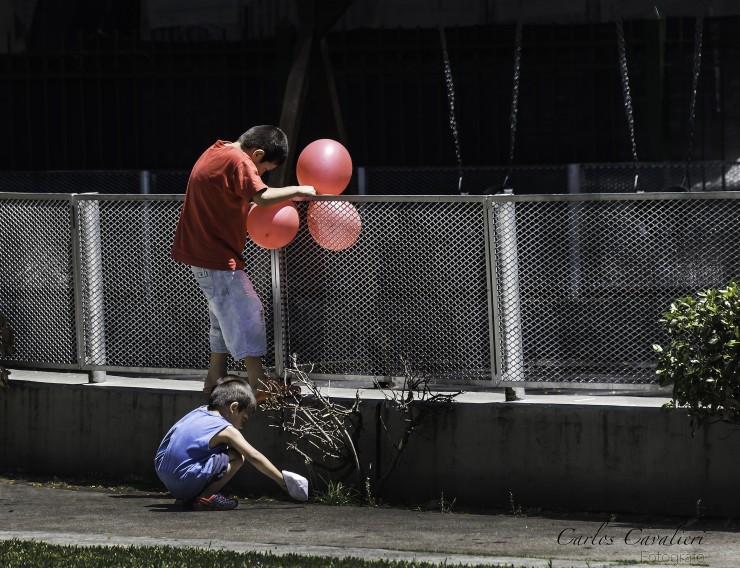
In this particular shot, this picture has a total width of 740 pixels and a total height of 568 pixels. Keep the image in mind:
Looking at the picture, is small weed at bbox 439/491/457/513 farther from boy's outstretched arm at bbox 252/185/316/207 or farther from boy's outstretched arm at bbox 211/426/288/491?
boy's outstretched arm at bbox 252/185/316/207

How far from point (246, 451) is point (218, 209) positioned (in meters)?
1.48

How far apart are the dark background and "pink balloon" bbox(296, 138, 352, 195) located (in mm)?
7523

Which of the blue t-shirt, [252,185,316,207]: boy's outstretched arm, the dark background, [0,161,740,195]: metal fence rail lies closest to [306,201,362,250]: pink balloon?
[252,185,316,207]: boy's outstretched arm

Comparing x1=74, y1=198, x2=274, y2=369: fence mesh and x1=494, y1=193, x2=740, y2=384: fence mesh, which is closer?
x1=494, y1=193, x2=740, y2=384: fence mesh

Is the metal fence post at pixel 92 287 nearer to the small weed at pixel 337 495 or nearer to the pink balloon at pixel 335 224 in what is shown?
the pink balloon at pixel 335 224

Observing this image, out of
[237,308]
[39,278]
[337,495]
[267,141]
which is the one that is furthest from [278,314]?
[39,278]

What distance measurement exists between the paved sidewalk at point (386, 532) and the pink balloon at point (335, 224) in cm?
156

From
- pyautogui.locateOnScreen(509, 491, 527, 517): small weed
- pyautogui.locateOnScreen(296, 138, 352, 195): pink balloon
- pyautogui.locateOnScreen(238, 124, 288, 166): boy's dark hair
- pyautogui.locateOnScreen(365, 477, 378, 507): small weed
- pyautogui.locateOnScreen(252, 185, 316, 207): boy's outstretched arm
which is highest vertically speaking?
pyautogui.locateOnScreen(238, 124, 288, 166): boy's dark hair

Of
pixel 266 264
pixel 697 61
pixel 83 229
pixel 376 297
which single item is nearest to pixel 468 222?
pixel 376 297

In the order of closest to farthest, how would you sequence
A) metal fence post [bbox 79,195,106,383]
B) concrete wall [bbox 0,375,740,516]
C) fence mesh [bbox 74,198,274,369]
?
concrete wall [bbox 0,375,740,516] → fence mesh [bbox 74,198,274,369] → metal fence post [bbox 79,195,106,383]

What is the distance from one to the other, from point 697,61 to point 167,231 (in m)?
Result: 9.41
